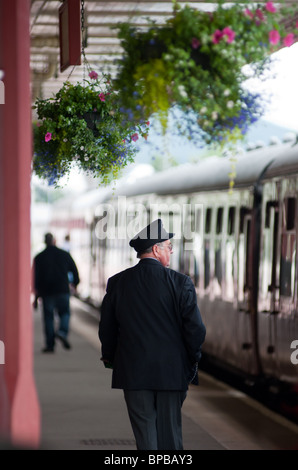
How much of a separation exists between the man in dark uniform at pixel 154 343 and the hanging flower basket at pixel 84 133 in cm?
76

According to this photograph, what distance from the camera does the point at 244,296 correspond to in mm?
11273

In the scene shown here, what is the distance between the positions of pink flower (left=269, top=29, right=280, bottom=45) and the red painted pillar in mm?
2053

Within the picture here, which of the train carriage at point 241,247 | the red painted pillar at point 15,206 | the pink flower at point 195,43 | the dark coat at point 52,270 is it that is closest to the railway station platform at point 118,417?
the train carriage at point 241,247

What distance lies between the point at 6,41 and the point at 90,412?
200 inches

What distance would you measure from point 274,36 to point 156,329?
243 centimetres

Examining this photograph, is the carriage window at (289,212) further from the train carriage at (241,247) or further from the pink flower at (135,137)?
the pink flower at (135,137)

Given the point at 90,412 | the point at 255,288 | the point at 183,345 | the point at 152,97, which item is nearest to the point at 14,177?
the point at 183,345

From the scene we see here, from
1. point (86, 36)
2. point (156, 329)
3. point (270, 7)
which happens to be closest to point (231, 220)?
point (270, 7)

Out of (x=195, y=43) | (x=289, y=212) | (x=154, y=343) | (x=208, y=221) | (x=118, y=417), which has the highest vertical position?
(x=195, y=43)

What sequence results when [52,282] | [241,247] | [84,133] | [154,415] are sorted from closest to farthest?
[154,415] → [84,133] → [241,247] → [52,282]

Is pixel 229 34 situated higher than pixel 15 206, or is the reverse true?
pixel 229 34

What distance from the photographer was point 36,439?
18.2ft

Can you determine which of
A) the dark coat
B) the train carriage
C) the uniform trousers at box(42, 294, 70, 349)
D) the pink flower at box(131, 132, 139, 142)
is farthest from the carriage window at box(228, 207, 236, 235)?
the pink flower at box(131, 132, 139, 142)

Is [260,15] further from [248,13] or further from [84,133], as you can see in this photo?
[84,133]
